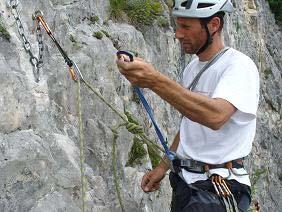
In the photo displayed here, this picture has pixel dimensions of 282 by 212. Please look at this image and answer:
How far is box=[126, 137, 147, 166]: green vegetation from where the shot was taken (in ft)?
17.2

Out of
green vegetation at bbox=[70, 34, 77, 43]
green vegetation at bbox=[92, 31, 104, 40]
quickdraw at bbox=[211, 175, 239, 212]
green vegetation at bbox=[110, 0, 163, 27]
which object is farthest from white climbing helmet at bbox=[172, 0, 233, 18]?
green vegetation at bbox=[110, 0, 163, 27]

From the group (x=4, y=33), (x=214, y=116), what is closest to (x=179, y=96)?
(x=214, y=116)

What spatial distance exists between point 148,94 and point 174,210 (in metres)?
2.88

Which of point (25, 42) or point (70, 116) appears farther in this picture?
point (70, 116)

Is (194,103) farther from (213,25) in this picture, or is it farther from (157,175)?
(157,175)

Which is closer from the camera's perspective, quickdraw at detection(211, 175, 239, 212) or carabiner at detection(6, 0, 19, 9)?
quickdraw at detection(211, 175, 239, 212)

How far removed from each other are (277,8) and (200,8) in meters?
14.6

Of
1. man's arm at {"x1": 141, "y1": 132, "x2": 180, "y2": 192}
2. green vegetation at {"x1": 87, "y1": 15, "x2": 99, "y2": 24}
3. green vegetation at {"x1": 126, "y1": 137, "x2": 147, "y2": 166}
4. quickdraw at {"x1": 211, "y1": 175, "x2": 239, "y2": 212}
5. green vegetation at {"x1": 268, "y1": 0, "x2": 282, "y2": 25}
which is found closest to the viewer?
quickdraw at {"x1": 211, "y1": 175, "x2": 239, "y2": 212}

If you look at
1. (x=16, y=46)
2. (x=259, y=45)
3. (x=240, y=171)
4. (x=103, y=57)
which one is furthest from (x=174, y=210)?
(x=259, y=45)

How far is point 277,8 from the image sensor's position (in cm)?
1703

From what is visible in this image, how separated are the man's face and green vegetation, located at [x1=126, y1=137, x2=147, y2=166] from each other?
82.5 inches

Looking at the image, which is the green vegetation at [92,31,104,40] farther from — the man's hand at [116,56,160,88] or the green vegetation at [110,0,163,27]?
the man's hand at [116,56,160,88]

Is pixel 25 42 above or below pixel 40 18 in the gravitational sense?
below

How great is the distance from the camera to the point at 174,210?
3.62m
